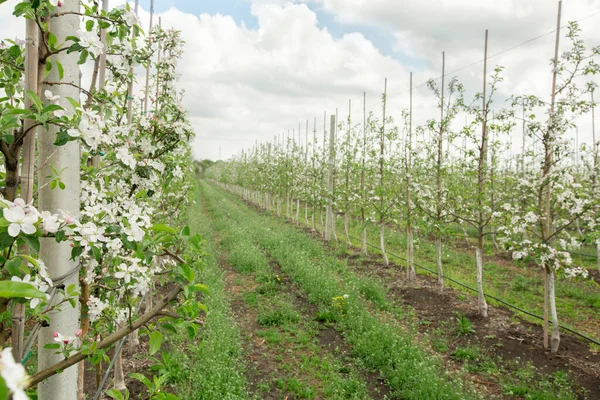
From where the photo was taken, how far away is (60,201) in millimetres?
1458

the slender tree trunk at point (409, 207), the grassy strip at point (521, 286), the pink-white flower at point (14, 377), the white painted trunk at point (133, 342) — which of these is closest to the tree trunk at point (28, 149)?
the pink-white flower at point (14, 377)

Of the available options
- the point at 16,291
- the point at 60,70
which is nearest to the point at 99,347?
the point at 16,291

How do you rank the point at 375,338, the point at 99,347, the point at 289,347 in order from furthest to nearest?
the point at 289,347, the point at 375,338, the point at 99,347

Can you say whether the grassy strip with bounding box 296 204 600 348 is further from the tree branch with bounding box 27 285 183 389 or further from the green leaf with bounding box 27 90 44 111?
the green leaf with bounding box 27 90 44 111

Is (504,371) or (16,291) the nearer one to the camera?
(16,291)

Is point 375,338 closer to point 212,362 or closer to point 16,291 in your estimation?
point 212,362

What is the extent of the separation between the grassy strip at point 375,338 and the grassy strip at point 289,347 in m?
0.44

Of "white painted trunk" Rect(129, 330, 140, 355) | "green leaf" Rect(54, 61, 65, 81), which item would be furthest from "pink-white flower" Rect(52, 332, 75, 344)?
"white painted trunk" Rect(129, 330, 140, 355)

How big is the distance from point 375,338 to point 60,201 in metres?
5.58

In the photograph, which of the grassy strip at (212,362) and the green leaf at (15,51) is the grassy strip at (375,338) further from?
the green leaf at (15,51)

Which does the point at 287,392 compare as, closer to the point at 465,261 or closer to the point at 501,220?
the point at 501,220

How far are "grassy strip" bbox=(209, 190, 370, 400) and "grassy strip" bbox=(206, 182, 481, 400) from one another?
441mm

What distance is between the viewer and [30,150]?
138 cm

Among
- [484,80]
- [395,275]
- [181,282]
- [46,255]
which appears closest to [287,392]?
[181,282]
